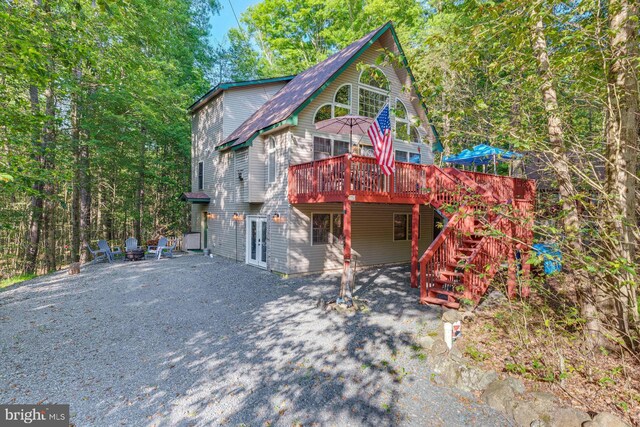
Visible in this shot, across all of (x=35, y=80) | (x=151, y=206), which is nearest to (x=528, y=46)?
(x=35, y=80)

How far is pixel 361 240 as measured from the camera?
11648 millimetres

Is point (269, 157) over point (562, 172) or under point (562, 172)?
over

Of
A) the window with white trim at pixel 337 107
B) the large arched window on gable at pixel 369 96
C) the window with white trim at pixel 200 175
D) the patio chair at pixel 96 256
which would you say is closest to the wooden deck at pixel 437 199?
the window with white trim at pixel 337 107

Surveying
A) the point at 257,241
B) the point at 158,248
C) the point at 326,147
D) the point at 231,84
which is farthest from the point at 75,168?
the point at 326,147

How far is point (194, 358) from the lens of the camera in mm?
4805

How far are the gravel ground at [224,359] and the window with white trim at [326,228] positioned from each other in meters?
2.51

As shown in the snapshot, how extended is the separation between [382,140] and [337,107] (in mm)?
4336

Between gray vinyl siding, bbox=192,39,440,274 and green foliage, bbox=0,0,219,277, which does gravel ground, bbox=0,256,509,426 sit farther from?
green foliage, bbox=0,0,219,277

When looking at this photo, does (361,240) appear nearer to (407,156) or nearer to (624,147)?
(407,156)

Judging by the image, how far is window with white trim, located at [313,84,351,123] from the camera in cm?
1068

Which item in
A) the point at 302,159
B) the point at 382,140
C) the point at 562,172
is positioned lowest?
the point at 562,172

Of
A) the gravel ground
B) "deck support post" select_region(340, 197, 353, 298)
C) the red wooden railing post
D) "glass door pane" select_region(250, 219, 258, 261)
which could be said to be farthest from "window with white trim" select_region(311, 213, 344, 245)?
the red wooden railing post

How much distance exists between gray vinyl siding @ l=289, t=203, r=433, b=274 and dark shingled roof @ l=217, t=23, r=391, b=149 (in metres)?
3.32

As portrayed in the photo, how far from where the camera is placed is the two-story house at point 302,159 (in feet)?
33.7
